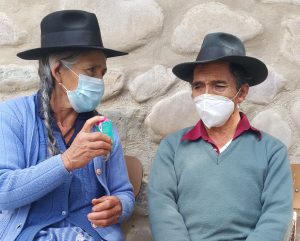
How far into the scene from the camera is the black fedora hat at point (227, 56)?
234 centimetres

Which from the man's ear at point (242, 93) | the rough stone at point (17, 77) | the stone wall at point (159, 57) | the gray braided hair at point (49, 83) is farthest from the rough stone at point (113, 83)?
the man's ear at point (242, 93)

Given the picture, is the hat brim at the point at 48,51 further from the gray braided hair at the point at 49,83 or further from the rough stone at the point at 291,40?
the rough stone at the point at 291,40

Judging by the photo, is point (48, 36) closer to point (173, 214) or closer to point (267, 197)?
Result: point (173, 214)

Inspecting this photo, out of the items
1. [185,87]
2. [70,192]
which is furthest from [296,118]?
[70,192]

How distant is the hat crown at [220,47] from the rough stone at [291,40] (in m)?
0.37

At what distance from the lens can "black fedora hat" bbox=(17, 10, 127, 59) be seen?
2.26m

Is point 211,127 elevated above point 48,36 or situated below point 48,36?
below

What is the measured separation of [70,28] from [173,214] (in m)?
0.82

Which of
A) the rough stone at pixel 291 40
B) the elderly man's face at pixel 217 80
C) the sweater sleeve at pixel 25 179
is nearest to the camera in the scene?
the sweater sleeve at pixel 25 179

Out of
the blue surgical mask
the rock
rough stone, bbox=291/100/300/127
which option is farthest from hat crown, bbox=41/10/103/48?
rough stone, bbox=291/100/300/127

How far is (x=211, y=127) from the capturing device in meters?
2.44

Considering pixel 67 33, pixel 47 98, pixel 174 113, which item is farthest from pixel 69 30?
pixel 174 113

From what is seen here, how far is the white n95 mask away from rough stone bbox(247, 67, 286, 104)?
38 cm

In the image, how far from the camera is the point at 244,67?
95.4 inches
